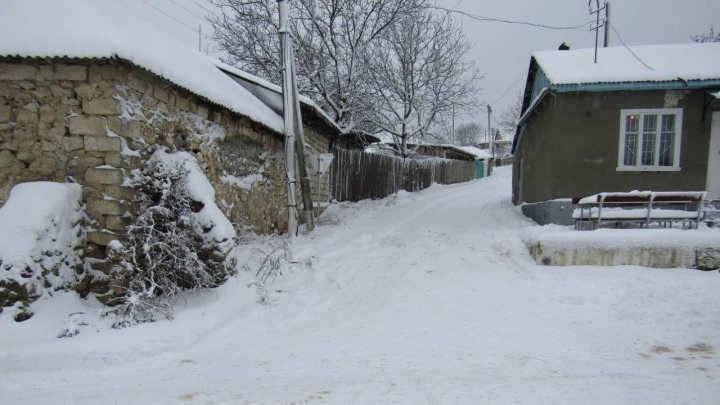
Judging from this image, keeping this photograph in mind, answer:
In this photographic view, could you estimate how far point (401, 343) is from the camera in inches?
155

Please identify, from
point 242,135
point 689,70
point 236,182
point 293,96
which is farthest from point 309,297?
point 689,70

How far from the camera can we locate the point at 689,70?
30.8 feet

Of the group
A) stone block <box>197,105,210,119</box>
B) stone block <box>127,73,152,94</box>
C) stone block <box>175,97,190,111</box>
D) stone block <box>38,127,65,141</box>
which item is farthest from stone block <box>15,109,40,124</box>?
stone block <box>197,105,210,119</box>

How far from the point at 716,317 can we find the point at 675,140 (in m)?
6.78

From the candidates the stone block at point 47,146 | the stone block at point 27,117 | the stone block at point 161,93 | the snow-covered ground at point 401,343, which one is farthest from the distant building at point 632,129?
the stone block at point 27,117

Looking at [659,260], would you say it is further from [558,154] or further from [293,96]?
[293,96]

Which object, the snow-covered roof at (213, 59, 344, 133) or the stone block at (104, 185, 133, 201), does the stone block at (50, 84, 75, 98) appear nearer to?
the stone block at (104, 185, 133, 201)

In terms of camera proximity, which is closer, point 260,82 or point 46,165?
point 46,165

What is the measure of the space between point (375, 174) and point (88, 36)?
12709 mm

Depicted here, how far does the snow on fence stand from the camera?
14.0 m

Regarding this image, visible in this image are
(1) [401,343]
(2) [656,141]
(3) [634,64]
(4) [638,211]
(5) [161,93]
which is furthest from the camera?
(3) [634,64]

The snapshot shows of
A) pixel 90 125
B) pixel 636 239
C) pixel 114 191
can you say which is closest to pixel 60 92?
pixel 90 125

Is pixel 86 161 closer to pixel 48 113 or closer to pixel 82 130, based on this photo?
pixel 82 130

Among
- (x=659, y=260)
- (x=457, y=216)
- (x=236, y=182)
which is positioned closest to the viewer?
(x=659, y=260)
